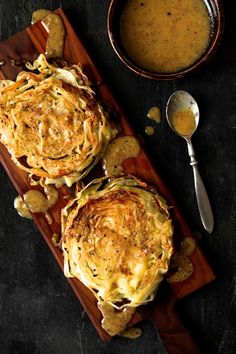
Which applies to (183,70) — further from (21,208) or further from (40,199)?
(21,208)

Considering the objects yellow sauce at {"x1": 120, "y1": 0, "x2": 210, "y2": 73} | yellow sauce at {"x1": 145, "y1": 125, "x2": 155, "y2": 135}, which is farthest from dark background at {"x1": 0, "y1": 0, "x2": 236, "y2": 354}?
yellow sauce at {"x1": 120, "y1": 0, "x2": 210, "y2": 73}

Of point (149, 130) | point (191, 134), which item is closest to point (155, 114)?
point (149, 130)

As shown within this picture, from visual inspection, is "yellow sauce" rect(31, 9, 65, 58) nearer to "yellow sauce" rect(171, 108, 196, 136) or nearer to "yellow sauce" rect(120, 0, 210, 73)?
"yellow sauce" rect(120, 0, 210, 73)

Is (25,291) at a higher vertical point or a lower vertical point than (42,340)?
higher

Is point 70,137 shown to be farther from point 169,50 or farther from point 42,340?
point 42,340

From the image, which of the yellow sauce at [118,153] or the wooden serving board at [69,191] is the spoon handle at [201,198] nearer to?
the wooden serving board at [69,191]

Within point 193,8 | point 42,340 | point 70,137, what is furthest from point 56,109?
point 42,340
